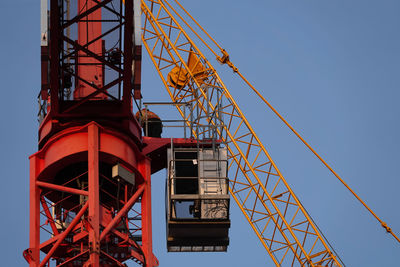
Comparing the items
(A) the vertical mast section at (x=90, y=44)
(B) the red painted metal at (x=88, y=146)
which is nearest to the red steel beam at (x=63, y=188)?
(B) the red painted metal at (x=88, y=146)

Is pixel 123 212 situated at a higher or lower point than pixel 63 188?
lower

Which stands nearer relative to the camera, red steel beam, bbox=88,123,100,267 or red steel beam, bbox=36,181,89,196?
red steel beam, bbox=88,123,100,267

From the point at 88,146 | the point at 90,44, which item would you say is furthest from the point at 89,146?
the point at 90,44

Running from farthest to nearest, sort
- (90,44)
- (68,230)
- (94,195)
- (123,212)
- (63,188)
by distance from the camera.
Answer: (90,44) < (123,212) < (63,188) < (68,230) < (94,195)

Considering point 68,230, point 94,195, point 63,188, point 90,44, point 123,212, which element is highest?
point 90,44

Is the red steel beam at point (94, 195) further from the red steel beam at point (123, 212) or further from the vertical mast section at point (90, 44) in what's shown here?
the vertical mast section at point (90, 44)

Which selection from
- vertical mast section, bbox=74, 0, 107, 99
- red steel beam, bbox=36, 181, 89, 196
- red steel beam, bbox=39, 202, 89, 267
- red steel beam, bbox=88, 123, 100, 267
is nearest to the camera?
red steel beam, bbox=88, 123, 100, 267

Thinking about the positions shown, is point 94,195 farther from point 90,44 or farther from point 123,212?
point 90,44

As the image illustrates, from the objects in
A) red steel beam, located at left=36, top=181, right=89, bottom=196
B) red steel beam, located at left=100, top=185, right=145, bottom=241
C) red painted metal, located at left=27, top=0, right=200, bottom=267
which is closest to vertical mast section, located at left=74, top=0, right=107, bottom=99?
red painted metal, located at left=27, top=0, right=200, bottom=267

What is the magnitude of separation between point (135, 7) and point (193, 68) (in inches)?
1244

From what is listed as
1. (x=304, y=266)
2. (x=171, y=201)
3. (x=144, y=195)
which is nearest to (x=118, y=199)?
(x=144, y=195)

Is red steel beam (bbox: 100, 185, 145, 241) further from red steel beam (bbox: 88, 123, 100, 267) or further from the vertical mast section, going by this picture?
the vertical mast section

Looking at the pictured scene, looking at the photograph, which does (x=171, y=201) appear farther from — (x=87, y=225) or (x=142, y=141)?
(x=87, y=225)

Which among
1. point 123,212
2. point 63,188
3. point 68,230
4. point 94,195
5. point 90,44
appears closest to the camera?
point 94,195
